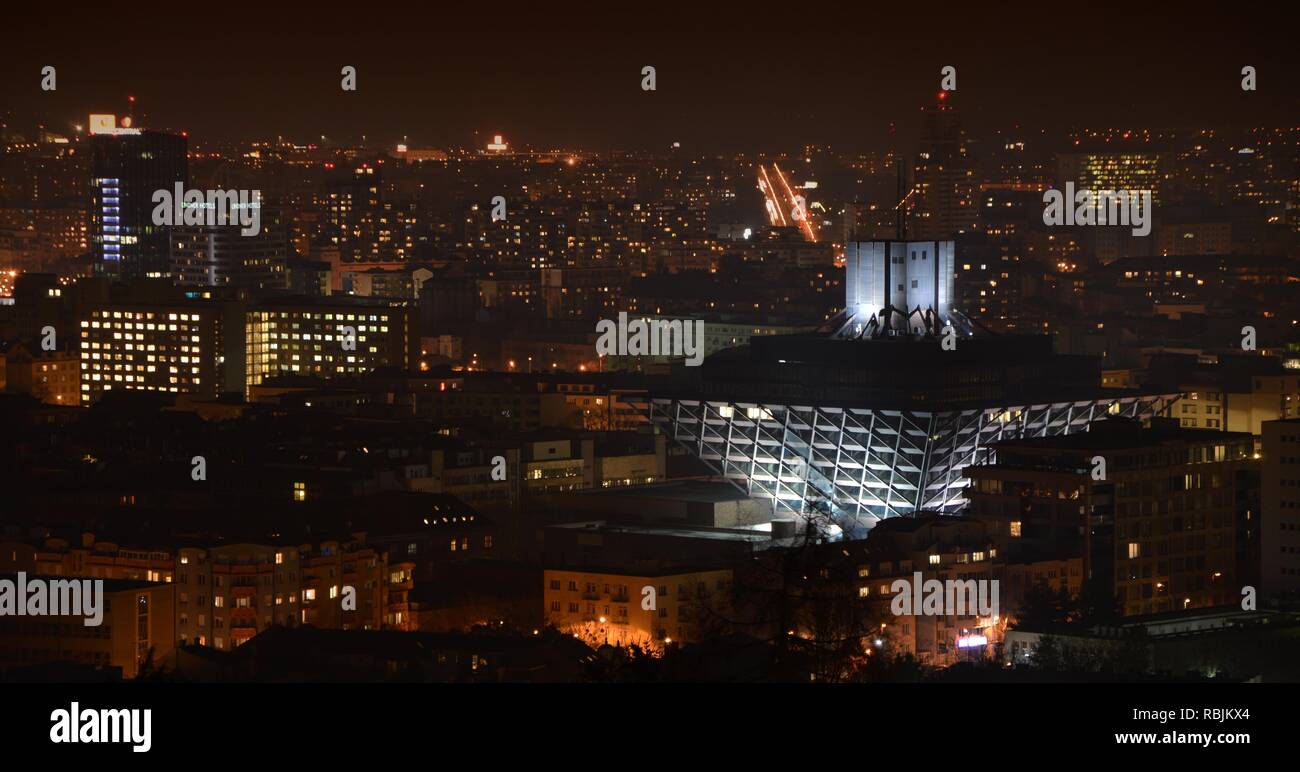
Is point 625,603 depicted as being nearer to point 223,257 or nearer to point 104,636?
point 104,636

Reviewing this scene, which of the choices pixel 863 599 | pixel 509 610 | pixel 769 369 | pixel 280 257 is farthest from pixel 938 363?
pixel 280 257

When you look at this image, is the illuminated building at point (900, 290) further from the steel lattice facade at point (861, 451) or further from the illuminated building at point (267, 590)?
the illuminated building at point (267, 590)

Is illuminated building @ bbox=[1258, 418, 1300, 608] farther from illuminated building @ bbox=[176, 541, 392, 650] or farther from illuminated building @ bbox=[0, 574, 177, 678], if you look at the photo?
illuminated building @ bbox=[0, 574, 177, 678]

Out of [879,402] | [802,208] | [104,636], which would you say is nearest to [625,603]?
[104,636]

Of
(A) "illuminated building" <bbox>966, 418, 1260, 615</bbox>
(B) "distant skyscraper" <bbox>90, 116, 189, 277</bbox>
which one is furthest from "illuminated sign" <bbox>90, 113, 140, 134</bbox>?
(A) "illuminated building" <bbox>966, 418, 1260, 615</bbox>

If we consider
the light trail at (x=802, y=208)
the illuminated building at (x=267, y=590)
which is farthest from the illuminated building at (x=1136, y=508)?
the light trail at (x=802, y=208)
